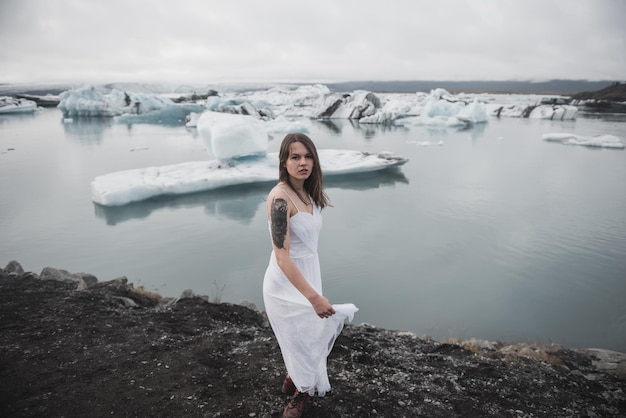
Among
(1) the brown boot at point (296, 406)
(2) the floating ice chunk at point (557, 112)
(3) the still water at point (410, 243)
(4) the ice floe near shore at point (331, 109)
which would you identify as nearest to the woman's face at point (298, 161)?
(1) the brown boot at point (296, 406)

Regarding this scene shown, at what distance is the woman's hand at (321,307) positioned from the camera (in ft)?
5.84

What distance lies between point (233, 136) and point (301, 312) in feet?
33.0

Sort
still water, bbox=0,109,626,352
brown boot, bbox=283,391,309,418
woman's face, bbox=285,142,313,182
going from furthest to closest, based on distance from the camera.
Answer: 1. still water, bbox=0,109,626,352
2. brown boot, bbox=283,391,309,418
3. woman's face, bbox=285,142,313,182

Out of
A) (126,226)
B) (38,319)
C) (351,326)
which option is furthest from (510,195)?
(38,319)

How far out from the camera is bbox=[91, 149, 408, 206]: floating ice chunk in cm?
924

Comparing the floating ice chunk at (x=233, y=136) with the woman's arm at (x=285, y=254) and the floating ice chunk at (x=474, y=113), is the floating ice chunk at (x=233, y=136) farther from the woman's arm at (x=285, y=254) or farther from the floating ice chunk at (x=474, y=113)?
the floating ice chunk at (x=474, y=113)

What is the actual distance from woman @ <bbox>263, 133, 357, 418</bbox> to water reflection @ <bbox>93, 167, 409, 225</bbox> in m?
6.56

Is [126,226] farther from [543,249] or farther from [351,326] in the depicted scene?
[543,249]

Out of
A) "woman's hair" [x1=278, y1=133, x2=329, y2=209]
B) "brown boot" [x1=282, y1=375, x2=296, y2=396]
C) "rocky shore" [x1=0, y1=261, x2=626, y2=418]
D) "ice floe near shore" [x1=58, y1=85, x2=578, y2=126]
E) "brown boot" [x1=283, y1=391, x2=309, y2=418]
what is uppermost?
"ice floe near shore" [x1=58, y1=85, x2=578, y2=126]

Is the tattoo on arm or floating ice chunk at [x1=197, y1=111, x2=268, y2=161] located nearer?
the tattoo on arm

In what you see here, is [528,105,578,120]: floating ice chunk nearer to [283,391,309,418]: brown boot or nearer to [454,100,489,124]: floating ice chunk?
[454,100,489,124]: floating ice chunk

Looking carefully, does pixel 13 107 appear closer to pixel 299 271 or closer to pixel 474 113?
pixel 474 113

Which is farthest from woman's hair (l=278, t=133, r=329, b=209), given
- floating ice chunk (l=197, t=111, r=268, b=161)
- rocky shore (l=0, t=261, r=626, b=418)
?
floating ice chunk (l=197, t=111, r=268, b=161)

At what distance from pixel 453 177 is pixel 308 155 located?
11904 millimetres
